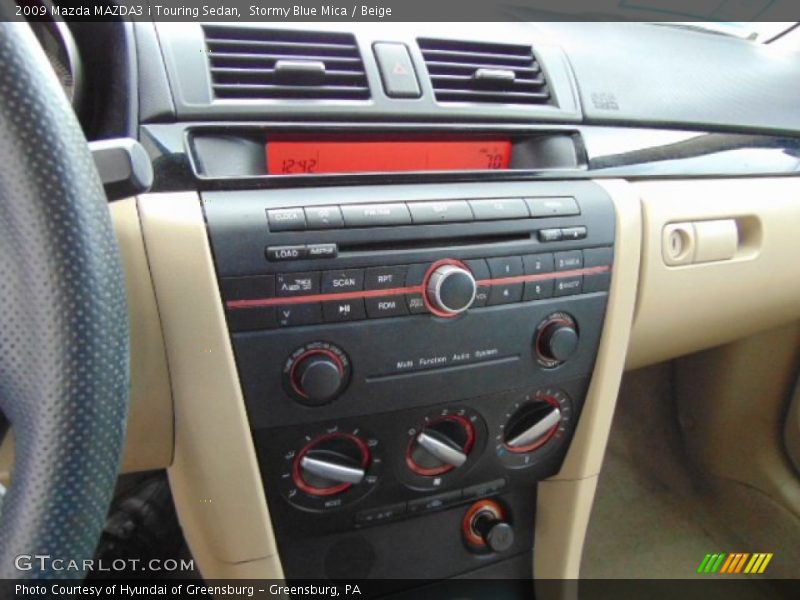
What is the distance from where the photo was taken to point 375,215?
0.60 meters

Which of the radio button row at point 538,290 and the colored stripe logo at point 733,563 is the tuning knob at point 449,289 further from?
the colored stripe logo at point 733,563

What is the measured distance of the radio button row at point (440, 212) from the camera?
62 cm

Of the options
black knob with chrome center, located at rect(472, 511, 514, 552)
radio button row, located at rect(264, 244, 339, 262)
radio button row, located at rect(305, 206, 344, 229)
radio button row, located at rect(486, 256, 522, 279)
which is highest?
radio button row, located at rect(305, 206, 344, 229)

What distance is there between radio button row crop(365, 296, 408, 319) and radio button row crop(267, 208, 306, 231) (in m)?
0.09

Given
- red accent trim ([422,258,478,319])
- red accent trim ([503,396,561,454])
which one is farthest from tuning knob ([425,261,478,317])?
red accent trim ([503,396,561,454])

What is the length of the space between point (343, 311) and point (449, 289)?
10 centimetres

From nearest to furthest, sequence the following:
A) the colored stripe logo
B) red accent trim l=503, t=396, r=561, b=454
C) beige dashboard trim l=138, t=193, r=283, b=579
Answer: beige dashboard trim l=138, t=193, r=283, b=579, red accent trim l=503, t=396, r=561, b=454, the colored stripe logo

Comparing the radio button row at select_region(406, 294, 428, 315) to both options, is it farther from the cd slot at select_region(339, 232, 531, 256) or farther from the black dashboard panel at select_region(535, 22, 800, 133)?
the black dashboard panel at select_region(535, 22, 800, 133)

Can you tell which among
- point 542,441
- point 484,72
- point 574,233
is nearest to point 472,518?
point 542,441

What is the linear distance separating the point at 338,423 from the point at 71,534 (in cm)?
33

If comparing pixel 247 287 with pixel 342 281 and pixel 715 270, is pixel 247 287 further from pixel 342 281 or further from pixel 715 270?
pixel 715 270

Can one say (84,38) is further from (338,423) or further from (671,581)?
(671,581)

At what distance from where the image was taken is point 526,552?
0.90 meters

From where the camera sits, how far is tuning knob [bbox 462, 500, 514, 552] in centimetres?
82
